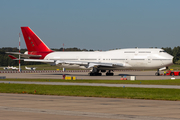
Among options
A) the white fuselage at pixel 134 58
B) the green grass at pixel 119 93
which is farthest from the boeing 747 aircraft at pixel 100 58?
the green grass at pixel 119 93

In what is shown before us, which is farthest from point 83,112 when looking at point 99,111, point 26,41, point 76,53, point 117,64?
point 26,41

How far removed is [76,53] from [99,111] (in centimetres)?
5800

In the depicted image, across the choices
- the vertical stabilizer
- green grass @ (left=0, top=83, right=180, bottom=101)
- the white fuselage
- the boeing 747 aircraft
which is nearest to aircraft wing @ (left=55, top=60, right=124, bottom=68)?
the boeing 747 aircraft

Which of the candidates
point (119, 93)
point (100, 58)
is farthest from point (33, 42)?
point (119, 93)

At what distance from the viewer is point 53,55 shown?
7756cm

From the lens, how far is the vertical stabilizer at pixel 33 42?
259 ft

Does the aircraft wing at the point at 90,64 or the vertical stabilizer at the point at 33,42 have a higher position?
the vertical stabilizer at the point at 33,42

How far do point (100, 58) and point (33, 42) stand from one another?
17.7m

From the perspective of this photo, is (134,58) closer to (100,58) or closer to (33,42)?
(100,58)

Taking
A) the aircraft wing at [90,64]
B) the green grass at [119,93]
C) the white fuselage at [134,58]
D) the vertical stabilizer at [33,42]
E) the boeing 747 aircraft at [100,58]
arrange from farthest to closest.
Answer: the vertical stabilizer at [33,42] → the aircraft wing at [90,64] → the boeing 747 aircraft at [100,58] → the white fuselage at [134,58] → the green grass at [119,93]

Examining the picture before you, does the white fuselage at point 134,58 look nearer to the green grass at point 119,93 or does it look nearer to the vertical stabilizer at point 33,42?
the vertical stabilizer at point 33,42

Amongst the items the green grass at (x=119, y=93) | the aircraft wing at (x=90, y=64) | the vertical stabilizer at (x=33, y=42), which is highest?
the vertical stabilizer at (x=33, y=42)

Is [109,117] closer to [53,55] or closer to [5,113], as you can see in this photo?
[5,113]

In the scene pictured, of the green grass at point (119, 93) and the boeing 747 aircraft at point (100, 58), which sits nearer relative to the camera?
the green grass at point (119, 93)
